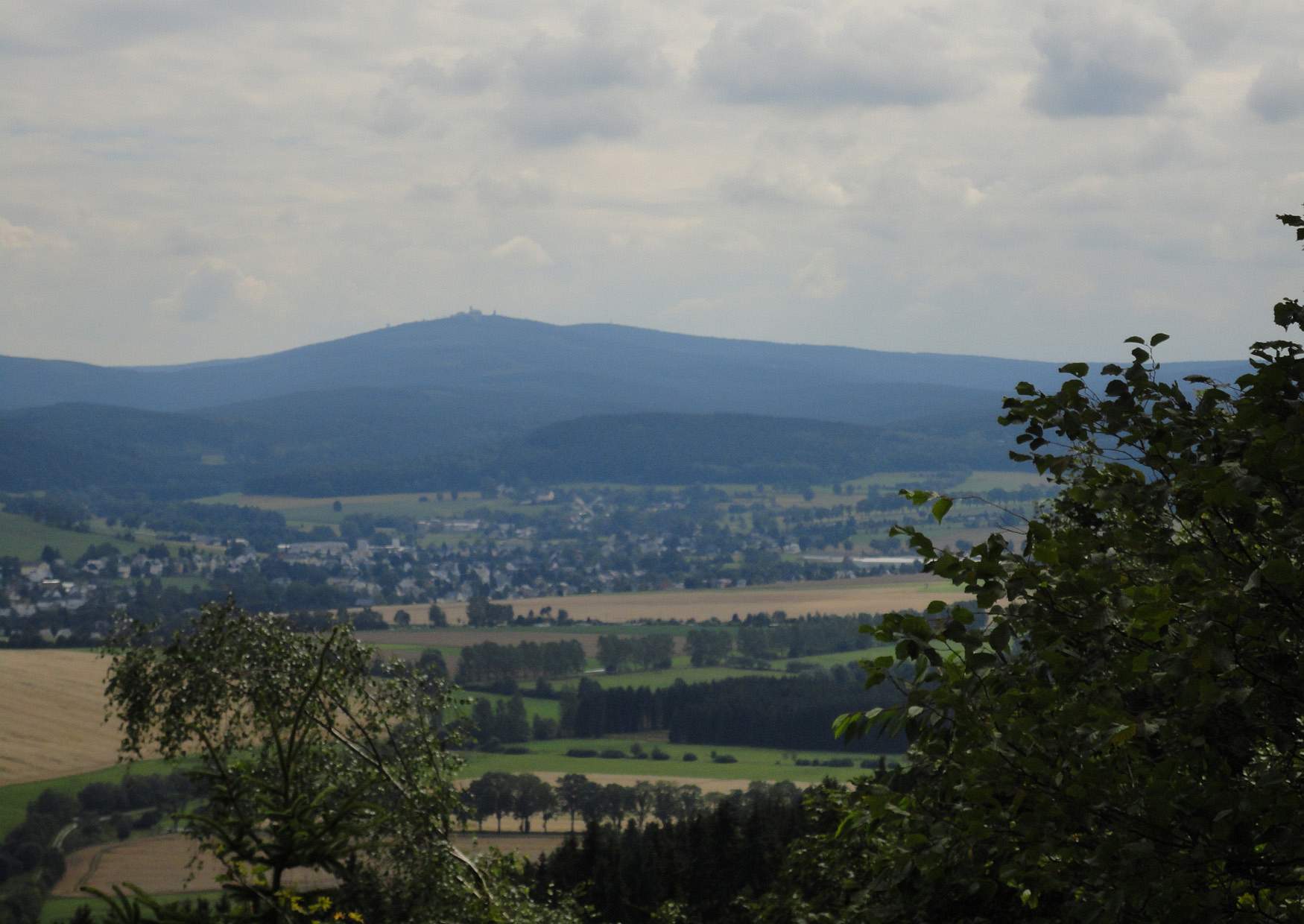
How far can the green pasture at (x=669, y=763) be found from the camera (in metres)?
82.8

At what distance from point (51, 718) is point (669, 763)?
124ft

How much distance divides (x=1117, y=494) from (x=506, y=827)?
67.8m

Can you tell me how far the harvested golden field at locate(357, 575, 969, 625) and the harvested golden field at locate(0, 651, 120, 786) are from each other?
6962cm

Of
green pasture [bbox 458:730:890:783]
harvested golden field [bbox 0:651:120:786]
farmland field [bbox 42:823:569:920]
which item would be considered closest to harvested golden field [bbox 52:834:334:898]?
farmland field [bbox 42:823:569:920]

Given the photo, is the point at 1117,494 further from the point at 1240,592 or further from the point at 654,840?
the point at 654,840

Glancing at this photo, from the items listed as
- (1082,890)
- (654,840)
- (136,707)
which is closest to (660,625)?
(654,840)

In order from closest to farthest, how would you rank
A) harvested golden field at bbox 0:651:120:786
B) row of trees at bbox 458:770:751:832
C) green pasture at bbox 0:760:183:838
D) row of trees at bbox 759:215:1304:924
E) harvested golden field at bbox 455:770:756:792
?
row of trees at bbox 759:215:1304:924
green pasture at bbox 0:760:183:838
harvested golden field at bbox 0:651:120:786
row of trees at bbox 458:770:751:832
harvested golden field at bbox 455:770:756:792

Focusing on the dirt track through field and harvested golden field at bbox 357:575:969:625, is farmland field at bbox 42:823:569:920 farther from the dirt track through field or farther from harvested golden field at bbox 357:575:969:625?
harvested golden field at bbox 357:575:969:625

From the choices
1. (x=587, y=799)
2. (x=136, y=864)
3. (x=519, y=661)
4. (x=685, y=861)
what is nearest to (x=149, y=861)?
(x=136, y=864)

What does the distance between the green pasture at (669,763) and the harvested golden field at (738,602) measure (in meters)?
53.4

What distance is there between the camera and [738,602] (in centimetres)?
18062

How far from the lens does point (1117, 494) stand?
5.90 meters

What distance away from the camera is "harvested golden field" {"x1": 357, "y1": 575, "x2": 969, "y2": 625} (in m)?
161

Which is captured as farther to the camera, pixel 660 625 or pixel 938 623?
pixel 660 625
